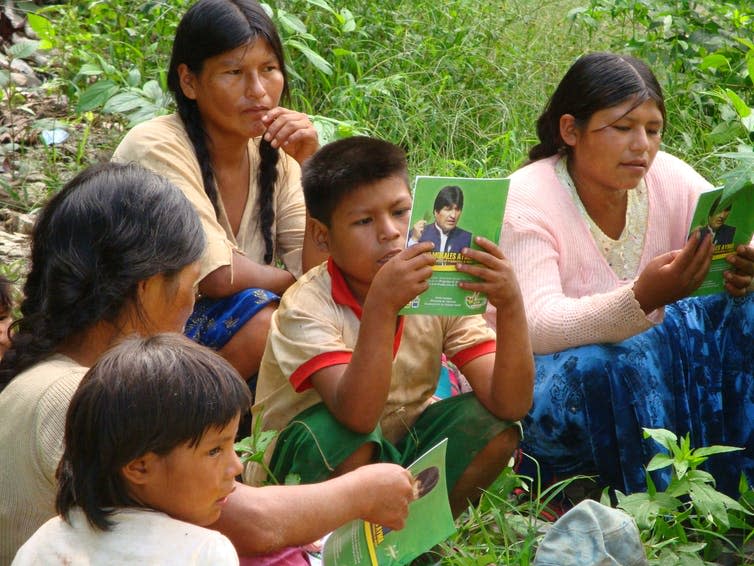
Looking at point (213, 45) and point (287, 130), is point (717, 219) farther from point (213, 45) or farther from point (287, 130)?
point (213, 45)

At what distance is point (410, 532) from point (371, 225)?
2.60 feet

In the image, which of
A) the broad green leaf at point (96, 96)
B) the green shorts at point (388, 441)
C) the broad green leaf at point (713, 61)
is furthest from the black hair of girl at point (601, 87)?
the broad green leaf at point (96, 96)

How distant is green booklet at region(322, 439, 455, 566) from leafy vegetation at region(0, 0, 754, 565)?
6.76 feet

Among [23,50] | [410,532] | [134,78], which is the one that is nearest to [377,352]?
[410,532]

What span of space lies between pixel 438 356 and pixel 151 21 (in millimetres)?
2930

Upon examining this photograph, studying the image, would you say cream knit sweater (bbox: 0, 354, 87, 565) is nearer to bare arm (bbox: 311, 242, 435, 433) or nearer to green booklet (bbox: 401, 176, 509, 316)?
bare arm (bbox: 311, 242, 435, 433)

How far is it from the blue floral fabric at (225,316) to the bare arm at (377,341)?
0.70 metres

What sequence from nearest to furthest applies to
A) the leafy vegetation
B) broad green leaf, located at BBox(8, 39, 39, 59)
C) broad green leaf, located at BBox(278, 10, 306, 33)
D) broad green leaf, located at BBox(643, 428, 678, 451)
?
broad green leaf, located at BBox(643, 428, 678, 451) < broad green leaf, located at BBox(278, 10, 306, 33) < the leafy vegetation < broad green leaf, located at BBox(8, 39, 39, 59)

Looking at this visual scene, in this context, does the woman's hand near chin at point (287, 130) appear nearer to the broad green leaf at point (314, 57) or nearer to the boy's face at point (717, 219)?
the broad green leaf at point (314, 57)

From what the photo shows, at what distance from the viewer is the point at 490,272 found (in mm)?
2650

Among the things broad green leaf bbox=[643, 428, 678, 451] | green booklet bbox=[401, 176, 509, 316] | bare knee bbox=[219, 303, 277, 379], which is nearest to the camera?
green booklet bbox=[401, 176, 509, 316]

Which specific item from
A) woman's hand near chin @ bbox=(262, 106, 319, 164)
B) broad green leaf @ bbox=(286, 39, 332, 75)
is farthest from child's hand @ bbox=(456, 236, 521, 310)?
broad green leaf @ bbox=(286, 39, 332, 75)

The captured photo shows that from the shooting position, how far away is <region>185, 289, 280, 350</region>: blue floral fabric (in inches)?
133

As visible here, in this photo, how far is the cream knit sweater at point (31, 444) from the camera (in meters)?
2.13
